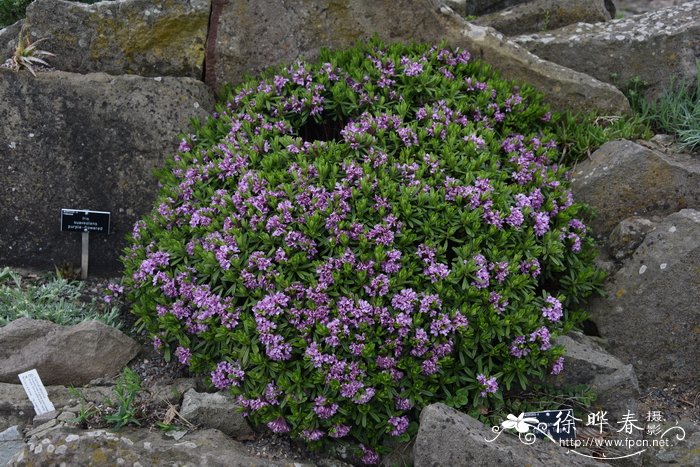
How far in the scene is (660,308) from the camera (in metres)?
4.30

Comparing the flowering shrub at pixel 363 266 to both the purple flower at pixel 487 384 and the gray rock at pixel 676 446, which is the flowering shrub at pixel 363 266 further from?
the gray rock at pixel 676 446

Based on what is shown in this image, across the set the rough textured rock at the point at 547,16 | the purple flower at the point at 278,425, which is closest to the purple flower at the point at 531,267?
the purple flower at the point at 278,425

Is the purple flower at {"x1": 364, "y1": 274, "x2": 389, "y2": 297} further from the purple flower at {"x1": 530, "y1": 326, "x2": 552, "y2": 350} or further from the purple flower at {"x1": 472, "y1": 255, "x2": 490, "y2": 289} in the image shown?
the purple flower at {"x1": 530, "y1": 326, "x2": 552, "y2": 350}

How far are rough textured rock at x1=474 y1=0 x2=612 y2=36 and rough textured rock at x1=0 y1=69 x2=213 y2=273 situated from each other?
132 inches

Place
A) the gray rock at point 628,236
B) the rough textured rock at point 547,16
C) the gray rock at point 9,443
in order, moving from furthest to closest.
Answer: the rough textured rock at point 547,16, the gray rock at point 628,236, the gray rock at point 9,443

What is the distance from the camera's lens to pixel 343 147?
4453 mm

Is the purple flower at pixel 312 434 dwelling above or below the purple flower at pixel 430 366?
below

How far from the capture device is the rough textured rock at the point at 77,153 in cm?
496

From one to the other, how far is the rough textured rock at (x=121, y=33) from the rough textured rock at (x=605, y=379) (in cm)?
354

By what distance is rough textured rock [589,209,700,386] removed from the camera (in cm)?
426

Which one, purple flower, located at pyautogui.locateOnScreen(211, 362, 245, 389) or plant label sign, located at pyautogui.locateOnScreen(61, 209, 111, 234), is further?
plant label sign, located at pyautogui.locateOnScreen(61, 209, 111, 234)

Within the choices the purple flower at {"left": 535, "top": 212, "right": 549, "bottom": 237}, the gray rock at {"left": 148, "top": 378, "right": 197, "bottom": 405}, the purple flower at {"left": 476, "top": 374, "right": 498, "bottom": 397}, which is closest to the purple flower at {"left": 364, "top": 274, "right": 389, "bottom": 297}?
the purple flower at {"left": 476, "top": 374, "right": 498, "bottom": 397}

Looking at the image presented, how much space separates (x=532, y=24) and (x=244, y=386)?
15.3 feet

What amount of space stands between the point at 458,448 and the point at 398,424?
1.37 feet
